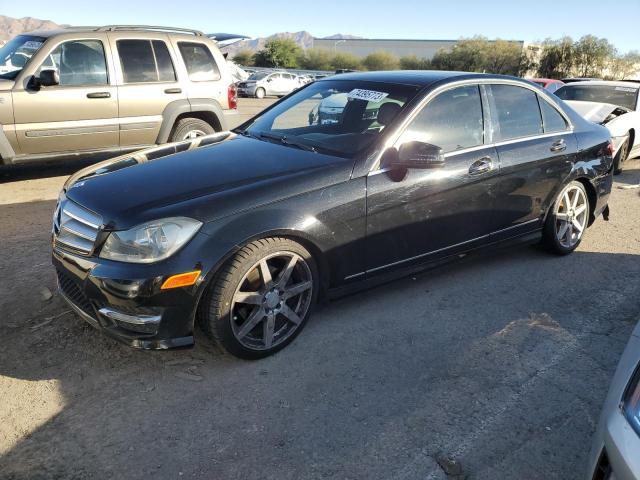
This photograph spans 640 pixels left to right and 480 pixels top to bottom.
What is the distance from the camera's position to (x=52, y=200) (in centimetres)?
627

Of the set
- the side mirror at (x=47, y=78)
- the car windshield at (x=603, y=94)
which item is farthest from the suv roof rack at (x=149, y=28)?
the car windshield at (x=603, y=94)

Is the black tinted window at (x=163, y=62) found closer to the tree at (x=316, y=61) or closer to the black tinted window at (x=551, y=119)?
the black tinted window at (x=551, y=119)

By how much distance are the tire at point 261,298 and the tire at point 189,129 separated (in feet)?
15.8

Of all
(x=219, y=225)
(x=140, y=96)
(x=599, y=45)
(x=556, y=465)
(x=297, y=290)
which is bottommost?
(x=556, y=465)

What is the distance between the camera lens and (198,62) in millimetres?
7668

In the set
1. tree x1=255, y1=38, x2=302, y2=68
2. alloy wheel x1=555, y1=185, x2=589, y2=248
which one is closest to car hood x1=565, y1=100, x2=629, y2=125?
alloy wheel x1=555, y1=185, x2=589, y2=248

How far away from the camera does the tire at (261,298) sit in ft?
9.73

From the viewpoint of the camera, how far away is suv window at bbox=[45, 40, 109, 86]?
21.5 feet

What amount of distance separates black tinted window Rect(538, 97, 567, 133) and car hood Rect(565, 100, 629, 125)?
4101 mm

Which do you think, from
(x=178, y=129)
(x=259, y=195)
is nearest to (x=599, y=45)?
(x=178, y=129)

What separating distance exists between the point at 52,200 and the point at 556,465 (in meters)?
5.93

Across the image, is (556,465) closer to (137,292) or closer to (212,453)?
(212,453)

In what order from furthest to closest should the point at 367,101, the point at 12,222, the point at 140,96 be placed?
the point at 140,96 → the point at 12,222 → the point at 367,101

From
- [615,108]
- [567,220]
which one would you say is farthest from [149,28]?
[615,108]
